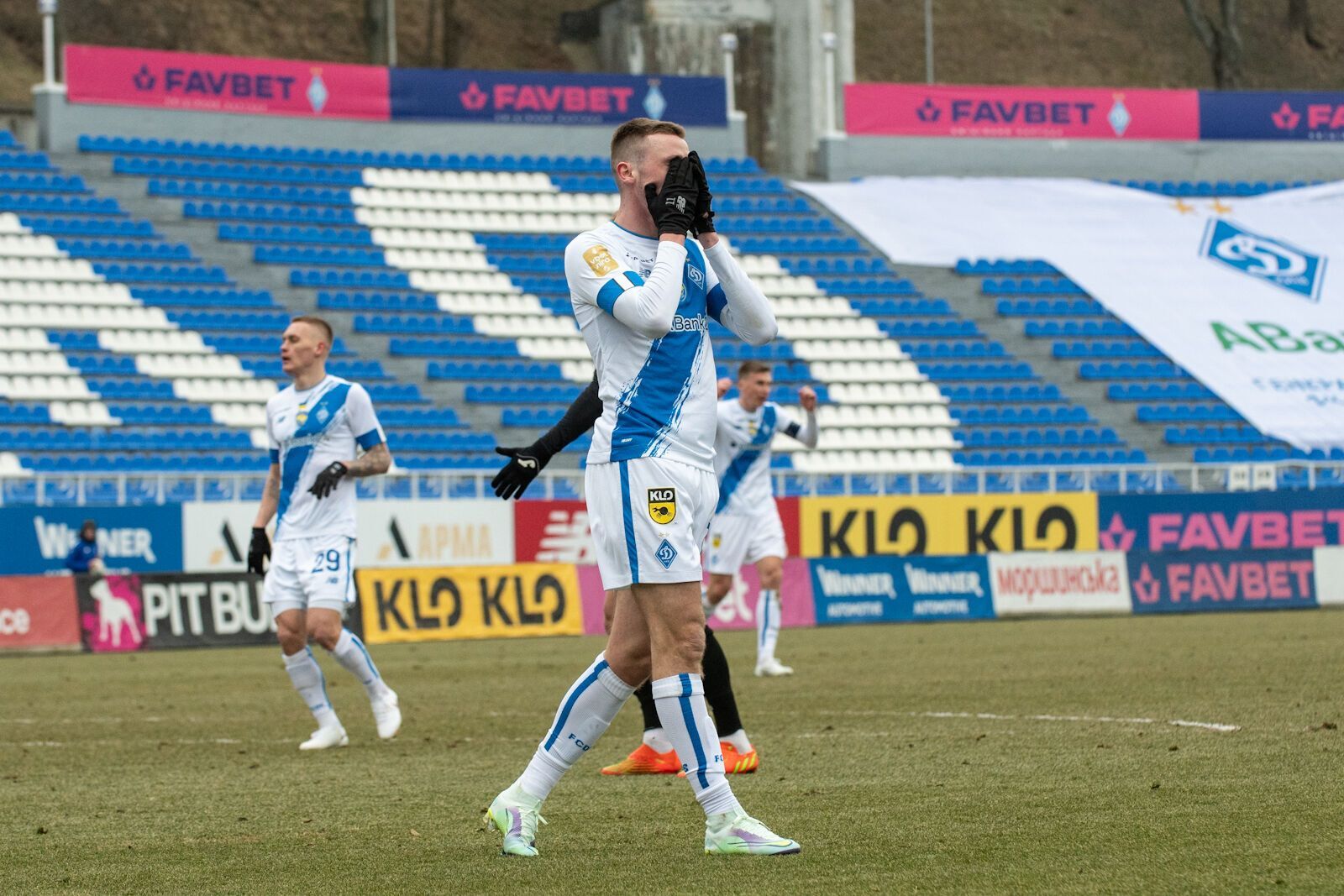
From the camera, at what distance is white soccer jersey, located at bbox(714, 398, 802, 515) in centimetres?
1475

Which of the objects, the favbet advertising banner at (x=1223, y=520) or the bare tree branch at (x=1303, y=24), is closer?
the favbet advertising banner at (x=1223, y=520)

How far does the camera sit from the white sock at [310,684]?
419 inches

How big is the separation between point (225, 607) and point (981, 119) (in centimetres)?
2538

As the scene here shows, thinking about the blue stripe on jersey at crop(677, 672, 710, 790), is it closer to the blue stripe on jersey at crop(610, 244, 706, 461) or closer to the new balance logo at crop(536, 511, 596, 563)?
the blue stripe on jersey at crop(610, 244, 706, 461)

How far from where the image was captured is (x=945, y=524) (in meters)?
25.5

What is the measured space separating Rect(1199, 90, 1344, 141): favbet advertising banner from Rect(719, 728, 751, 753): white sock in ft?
123

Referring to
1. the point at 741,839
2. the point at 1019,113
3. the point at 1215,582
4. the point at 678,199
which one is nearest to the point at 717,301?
the point at 678,199

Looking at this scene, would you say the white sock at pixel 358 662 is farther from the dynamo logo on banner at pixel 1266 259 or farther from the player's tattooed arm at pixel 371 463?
the dynamo logo on banner at pixel 1266 259

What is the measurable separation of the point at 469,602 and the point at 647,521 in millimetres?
16138

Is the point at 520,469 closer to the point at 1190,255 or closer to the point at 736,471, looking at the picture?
the point at 736,471

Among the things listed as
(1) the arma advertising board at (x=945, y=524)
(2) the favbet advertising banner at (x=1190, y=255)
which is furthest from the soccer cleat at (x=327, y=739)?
(2) the favbet advertising banner at (x=1190, y=255)

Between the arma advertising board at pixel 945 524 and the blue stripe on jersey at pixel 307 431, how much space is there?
14.5m

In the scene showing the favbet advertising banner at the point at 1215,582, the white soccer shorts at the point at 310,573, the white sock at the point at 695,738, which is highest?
the white soccer shorts at the point at 310,573

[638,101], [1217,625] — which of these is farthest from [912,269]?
[1217,625]
